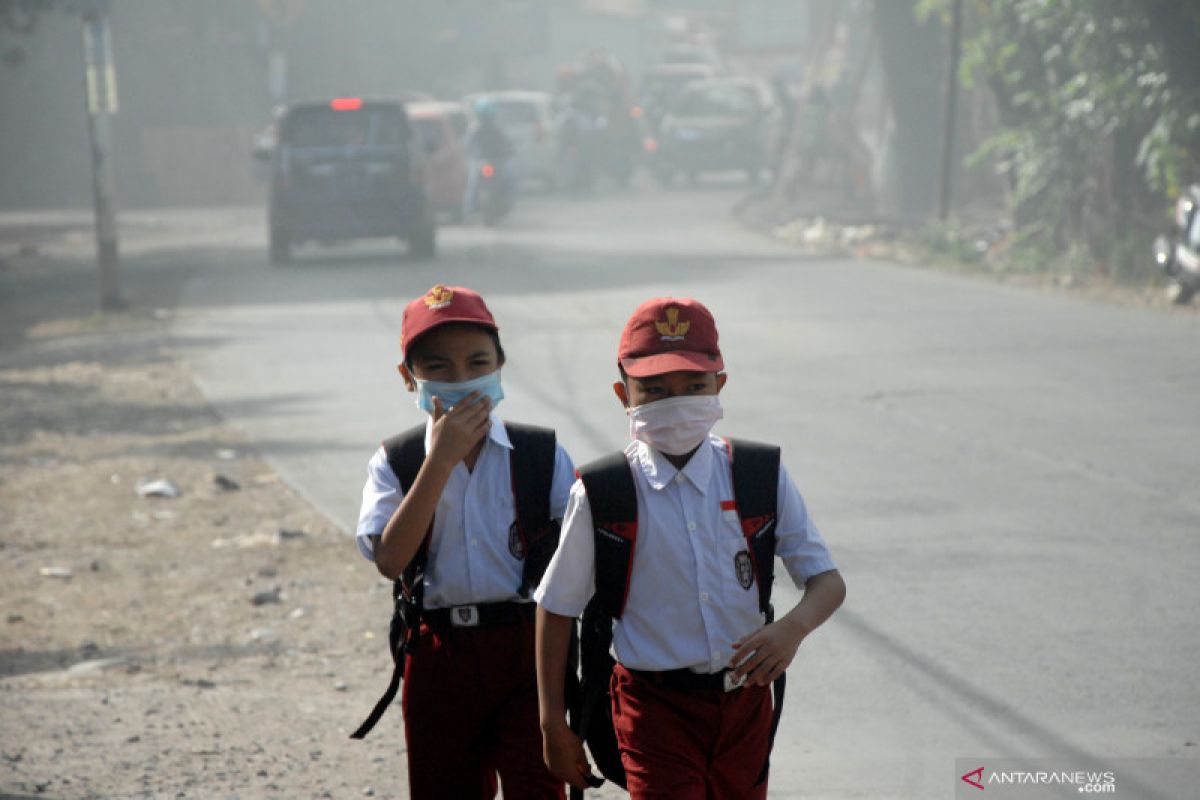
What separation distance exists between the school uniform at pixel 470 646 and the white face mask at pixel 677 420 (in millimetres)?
378

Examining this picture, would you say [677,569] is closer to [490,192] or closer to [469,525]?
[469,525]

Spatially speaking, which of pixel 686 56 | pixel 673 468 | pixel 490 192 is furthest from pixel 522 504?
pixel 686 56

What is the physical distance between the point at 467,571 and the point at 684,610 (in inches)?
18.8

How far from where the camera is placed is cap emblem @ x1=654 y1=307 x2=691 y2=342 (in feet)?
10.4

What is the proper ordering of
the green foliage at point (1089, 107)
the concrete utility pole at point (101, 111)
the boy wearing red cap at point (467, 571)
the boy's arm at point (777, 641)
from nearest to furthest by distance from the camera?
the boy's arm at point (777, 641)
the boy wearing red cap at point (467, 571)
the concrete utility pole at point (101, 111)
the green foliage at point (1089, 107)

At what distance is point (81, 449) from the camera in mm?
11164

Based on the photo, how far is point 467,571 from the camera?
3482 mm

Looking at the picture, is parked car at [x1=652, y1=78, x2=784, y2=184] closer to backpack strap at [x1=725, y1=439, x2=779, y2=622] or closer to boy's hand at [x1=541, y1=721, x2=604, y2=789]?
backpack strap at [x1=725, y1=439, x2=779, y2=622]

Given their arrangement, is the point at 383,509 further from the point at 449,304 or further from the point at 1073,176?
the point at 1073,176

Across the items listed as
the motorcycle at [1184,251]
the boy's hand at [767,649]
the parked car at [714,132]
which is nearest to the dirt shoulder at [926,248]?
the motorcycle at [1184,251]

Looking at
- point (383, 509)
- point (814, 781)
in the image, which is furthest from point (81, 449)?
point (383, 509)

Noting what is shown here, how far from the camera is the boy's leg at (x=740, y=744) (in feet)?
10.6

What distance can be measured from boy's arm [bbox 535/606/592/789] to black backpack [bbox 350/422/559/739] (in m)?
0.28

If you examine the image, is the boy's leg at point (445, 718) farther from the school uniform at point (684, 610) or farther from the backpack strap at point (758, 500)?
the backpack strap at point (758, 500)
